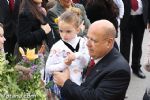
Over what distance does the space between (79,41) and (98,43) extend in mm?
1065

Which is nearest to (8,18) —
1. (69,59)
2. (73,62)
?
(73,62)

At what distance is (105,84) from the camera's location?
308 cm

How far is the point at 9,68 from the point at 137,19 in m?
4.56

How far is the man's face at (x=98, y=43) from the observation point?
3.19 meters

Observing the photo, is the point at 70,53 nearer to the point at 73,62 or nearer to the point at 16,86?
the point at 73,62

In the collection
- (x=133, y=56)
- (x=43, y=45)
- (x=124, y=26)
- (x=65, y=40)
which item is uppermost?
(x=65, y=40)

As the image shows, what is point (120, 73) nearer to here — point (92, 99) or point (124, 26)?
point (92, 99)

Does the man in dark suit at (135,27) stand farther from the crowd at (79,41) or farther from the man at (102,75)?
the man at (102,75)

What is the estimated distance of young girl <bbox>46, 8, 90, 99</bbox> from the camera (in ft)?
12.5

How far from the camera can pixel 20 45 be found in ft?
17.0

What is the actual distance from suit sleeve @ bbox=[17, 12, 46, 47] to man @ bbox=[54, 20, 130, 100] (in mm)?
1789

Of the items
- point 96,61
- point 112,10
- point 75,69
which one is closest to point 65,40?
point 75,69

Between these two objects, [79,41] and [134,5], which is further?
[134,5]

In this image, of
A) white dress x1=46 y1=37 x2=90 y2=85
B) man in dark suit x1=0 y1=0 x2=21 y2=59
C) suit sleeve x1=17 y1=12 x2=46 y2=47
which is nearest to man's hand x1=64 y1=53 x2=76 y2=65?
white dress x1=46 y1=37 x2=90 y2=85
